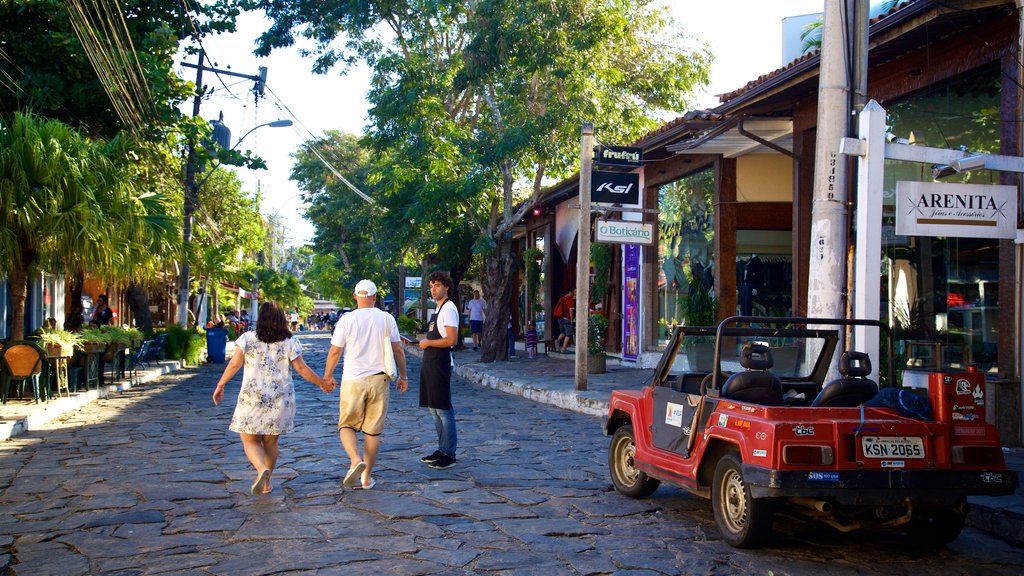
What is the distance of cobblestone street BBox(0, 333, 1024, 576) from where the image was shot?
554 cm

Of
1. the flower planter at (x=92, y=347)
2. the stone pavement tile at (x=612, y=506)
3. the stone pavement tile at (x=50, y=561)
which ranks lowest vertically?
the stone pavement tile at (x=612, y=506)

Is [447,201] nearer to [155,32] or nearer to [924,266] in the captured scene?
[155,32]

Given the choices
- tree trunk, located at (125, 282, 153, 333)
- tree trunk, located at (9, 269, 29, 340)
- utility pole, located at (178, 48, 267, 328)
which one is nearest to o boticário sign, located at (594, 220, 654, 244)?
tree trunk, located at (9, 269, 29, 340)

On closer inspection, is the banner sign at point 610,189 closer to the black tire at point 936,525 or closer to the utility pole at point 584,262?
the utility pole at point 584,262

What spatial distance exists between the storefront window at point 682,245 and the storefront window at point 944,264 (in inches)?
231

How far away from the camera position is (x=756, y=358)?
6.30 meters

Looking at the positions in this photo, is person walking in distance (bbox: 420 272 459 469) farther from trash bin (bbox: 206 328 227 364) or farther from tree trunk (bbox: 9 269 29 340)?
trash bin (bbox: 206 328 227 364)

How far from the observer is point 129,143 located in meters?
16.1

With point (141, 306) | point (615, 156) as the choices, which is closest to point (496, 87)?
point (615, 156)

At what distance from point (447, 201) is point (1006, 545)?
17.4m

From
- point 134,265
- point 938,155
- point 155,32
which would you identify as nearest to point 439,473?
point 938,155

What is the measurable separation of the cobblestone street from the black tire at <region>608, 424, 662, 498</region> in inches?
6.0

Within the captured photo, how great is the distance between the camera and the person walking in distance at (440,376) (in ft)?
28.6

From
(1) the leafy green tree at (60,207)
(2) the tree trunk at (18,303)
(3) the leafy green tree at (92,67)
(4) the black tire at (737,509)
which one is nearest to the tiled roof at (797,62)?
(4) the black tire at (737,509)
